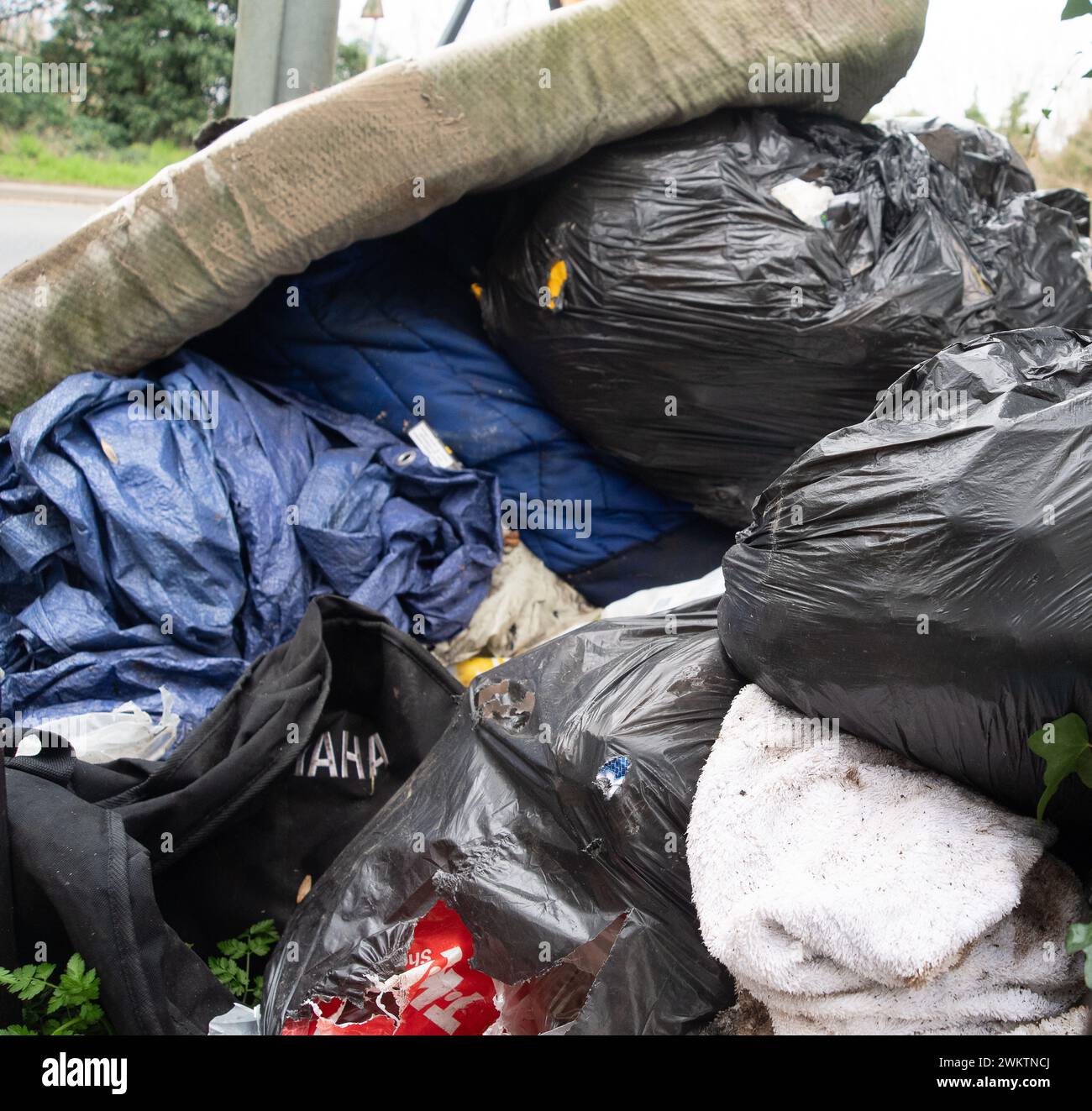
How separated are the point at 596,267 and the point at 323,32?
139cm

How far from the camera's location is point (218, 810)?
4.83 feet

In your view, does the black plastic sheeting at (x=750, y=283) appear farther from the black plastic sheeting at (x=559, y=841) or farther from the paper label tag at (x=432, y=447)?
the black plastic sheeting at (x=559, y=841)

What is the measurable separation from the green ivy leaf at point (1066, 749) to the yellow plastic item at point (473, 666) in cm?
129

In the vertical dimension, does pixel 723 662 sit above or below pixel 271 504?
above

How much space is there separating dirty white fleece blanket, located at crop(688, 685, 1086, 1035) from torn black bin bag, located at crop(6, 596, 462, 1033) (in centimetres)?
68

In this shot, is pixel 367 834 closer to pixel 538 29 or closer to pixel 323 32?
pixel 538 29

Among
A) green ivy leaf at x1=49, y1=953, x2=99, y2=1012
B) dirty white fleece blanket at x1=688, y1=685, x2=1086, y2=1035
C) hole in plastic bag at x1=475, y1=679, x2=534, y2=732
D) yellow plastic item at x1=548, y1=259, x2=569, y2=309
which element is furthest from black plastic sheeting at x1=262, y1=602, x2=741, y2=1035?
yellow plastic item at x1=548, y1=259, x2=569, y2=309

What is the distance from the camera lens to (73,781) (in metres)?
1.41

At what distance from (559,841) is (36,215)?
744cm

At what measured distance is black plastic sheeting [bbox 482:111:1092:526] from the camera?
73.9 inches

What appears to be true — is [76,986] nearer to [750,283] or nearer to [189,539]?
[189,539]

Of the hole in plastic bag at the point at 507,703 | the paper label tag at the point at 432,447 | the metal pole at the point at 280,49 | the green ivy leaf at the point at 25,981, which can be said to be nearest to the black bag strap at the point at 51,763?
the green ivy leaf at the point at 25,981

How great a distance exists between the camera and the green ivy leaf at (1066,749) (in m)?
0.89
